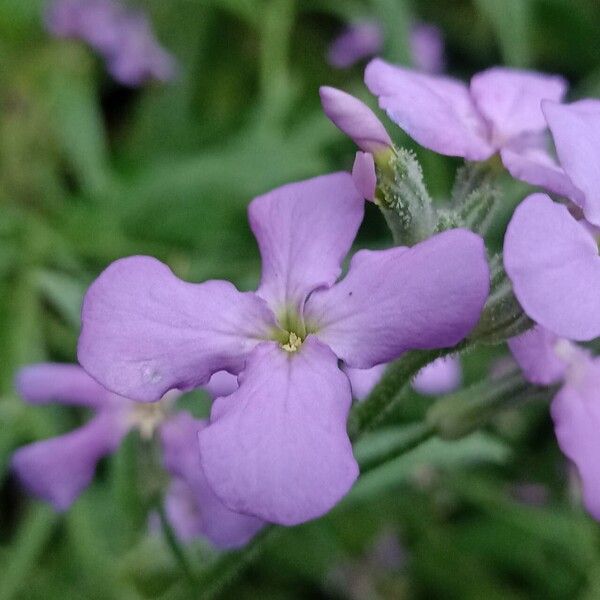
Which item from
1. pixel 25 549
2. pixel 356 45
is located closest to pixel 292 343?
pixel 25 549

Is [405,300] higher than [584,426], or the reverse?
[405,300]

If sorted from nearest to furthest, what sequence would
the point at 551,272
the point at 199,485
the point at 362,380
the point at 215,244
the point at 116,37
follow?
the point at 551,272 < the point at 199,485 < the point at 362,380 < the point at 215,244 < the point at 116,37

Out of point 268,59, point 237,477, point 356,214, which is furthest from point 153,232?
point 237,477

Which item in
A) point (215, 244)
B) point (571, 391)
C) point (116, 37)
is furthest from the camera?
point (116, 37)

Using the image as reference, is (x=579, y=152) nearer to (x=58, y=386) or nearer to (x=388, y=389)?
(x=388, y=389)

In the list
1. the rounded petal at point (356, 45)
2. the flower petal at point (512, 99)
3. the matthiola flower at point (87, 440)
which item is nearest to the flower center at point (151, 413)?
the matthiola flower at point (87, 440)

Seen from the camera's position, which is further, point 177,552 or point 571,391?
point 177,552
